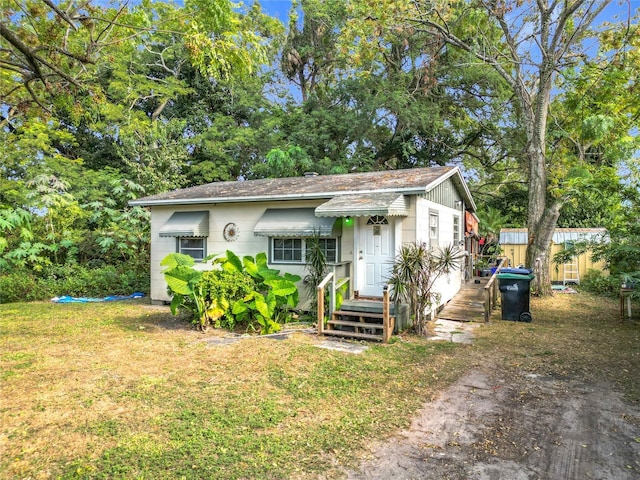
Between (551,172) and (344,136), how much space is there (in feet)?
33.0

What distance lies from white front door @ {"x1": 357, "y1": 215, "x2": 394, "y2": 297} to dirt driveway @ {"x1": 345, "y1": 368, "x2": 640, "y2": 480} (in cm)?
384

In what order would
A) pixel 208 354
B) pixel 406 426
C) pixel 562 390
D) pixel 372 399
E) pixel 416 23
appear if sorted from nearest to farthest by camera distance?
pixel 406 426
pixel 372 399
pixel 562 390
pixel 208 354
pixel 416 23

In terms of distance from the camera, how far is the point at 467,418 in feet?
14.1

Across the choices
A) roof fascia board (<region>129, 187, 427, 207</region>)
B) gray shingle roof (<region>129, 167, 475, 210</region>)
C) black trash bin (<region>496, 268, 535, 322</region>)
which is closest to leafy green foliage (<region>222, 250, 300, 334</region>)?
roof fascia board (<region>129, 187, 427, 207</region>)

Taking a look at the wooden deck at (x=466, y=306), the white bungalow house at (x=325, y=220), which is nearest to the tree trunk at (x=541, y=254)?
the wooden deck at (x=466, y=306)

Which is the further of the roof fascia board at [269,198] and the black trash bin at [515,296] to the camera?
the black trash bin at [515,296]

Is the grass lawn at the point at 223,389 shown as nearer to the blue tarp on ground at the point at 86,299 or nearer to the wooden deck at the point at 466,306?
the wooden deck at the point at 466,306

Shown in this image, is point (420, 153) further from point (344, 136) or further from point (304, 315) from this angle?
point (304, 315)

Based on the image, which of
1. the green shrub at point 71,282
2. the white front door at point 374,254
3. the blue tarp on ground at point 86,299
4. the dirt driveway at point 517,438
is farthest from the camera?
the green shrub at point 71,282

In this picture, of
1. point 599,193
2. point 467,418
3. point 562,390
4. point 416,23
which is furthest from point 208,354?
point 416,23

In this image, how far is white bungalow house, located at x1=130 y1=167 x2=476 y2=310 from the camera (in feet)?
28.5

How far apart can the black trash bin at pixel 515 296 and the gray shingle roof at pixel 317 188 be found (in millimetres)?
2972

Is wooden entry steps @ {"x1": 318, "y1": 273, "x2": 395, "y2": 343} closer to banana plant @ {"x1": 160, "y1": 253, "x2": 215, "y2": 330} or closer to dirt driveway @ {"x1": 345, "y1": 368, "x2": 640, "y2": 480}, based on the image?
banana plant @ {"x1": 160, "y1": 253, "x2": 215, "y2": 330}

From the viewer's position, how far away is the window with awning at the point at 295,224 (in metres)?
9.14
